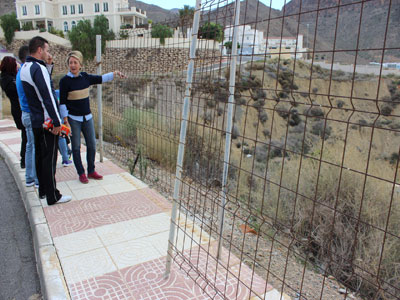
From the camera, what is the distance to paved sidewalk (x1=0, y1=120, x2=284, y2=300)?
2.67 meters

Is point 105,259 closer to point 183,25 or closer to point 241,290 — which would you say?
point 241,290

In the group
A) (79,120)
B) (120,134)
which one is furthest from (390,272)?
(120,134)

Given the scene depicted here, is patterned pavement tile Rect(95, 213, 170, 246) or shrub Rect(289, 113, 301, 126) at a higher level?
shrub Rect(289, 113, 301, 126)

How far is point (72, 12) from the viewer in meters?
52.2

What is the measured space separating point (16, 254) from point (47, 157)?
49.2 inches

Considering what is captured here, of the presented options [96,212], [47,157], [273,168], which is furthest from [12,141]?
[273,168]

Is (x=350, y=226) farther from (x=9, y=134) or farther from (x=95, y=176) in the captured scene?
(x=9, y=134)

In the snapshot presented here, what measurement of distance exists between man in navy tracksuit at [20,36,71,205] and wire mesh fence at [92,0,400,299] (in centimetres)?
157

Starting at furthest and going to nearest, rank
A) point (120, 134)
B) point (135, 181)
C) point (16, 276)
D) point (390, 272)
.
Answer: point (120, 134)
point (135, 181)
point (390, 272)
point (16, 276)

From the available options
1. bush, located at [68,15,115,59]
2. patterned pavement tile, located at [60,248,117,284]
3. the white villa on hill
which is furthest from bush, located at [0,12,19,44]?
the white villa on hill

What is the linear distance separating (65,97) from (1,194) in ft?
6.22

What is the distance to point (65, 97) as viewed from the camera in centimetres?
466

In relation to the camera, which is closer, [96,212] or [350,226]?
[350,226]

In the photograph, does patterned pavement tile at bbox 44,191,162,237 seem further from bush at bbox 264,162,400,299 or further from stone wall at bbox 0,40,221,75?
stone wall at bbox 0,40,221,75
